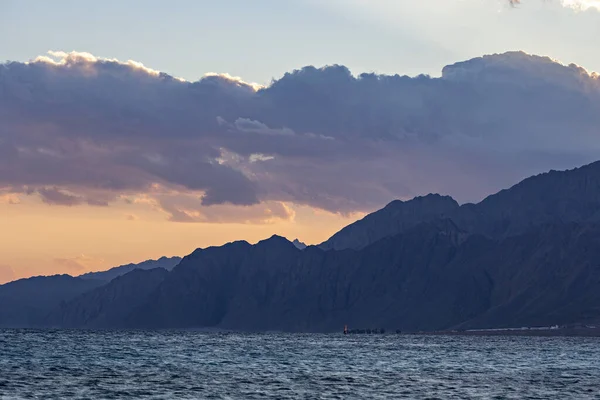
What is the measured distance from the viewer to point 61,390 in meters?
115

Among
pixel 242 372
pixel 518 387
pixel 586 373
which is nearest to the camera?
pixel 518 387

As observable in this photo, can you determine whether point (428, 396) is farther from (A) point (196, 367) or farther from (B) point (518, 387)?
(A) point (196, 367)

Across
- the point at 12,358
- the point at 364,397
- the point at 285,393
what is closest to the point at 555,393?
the point at 364,397

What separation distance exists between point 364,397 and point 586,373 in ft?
218

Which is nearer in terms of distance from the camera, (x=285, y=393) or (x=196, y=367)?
(x=285, y=393)

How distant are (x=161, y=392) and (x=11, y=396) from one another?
17347mm

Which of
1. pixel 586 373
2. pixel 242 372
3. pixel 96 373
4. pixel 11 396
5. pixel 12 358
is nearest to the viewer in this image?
pixel 11 396

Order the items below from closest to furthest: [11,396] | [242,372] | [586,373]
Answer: [11,396], [242,372], [586,373]

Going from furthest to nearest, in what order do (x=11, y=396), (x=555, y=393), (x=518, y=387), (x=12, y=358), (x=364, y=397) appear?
(x=12, y=358) < (x=518, y=387) < (x=555, y=393) < (x=364, y=397) < (x=11, y=396)

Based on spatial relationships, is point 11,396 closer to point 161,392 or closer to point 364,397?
point 161,392

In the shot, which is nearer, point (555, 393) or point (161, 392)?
point (161, 392)

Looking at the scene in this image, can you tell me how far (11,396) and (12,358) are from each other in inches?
3286

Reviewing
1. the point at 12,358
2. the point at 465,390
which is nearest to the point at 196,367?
the point at 12,358

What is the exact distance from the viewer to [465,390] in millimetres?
123938
